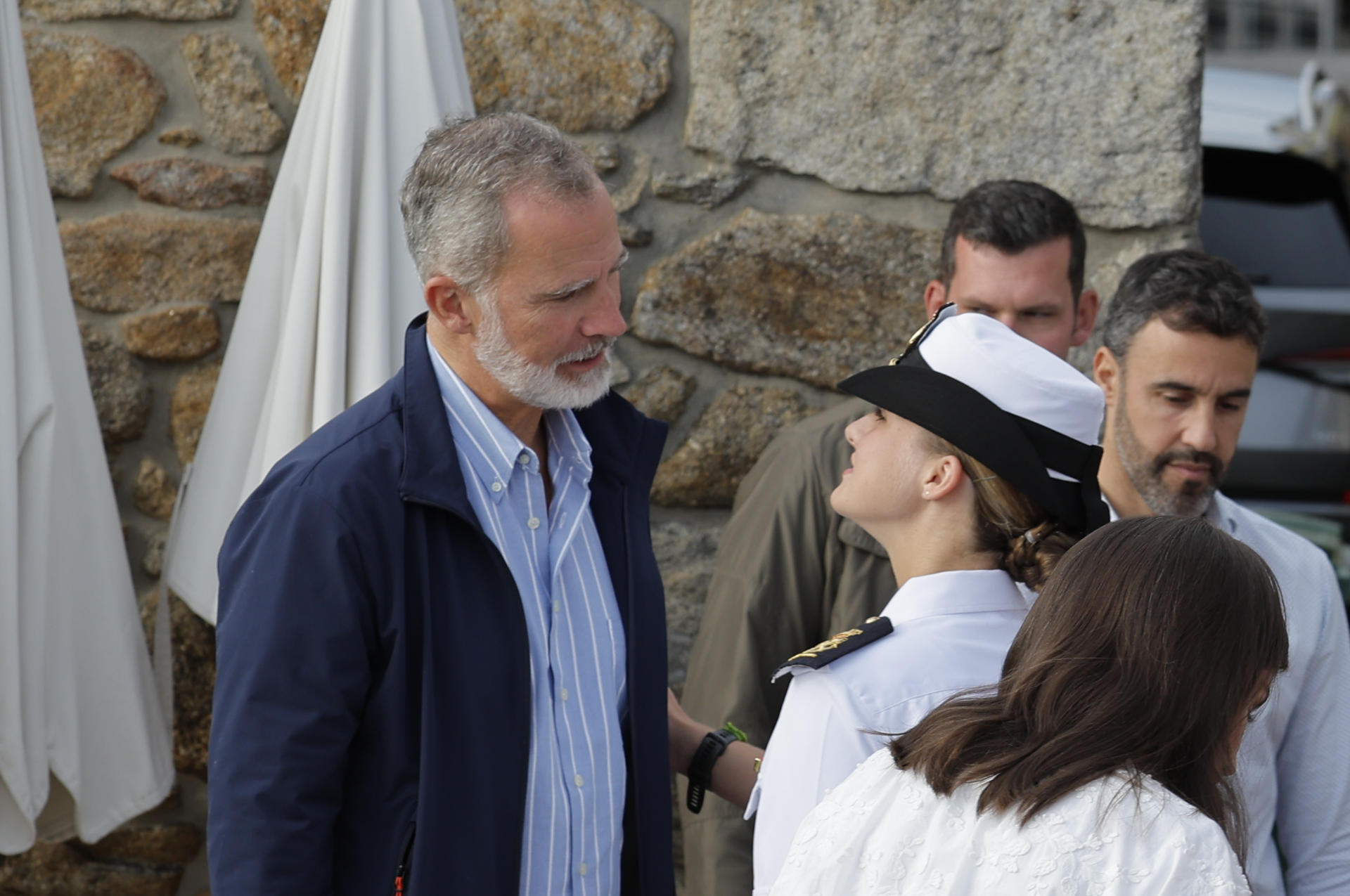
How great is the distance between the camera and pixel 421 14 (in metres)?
2.19

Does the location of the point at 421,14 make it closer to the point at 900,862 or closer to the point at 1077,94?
the point at 1077,94

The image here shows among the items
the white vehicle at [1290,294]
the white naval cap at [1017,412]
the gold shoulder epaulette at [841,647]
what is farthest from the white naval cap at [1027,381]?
the white vehicle at [1290,294]

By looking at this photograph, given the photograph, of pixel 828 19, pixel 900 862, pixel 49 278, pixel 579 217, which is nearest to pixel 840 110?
pixel 828 19

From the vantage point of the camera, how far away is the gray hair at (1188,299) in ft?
7.30

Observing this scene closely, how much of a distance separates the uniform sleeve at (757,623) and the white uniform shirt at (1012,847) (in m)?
1.01

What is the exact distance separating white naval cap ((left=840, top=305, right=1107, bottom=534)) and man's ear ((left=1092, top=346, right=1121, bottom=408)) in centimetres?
78

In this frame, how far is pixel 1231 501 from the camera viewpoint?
7.32 feet

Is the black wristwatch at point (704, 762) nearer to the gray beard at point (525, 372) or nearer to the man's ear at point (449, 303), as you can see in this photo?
the gray beard at point (525, 372)

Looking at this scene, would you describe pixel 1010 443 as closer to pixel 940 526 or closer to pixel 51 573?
pixel 940 526

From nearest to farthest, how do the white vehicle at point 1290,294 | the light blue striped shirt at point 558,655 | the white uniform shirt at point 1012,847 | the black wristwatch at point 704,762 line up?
the white uniform shirt at point 1012,847
the light blue striped shirt at point 558,655
the black wristwatch at point 704,762
the white vehicle at point 1290,294

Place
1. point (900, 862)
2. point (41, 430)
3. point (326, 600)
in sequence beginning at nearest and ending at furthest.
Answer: point (900, 862) < point (326, 600) < point (41, 430)

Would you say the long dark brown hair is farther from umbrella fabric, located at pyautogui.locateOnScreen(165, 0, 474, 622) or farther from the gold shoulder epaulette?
umbrella fabric, located at pyautogui.locateOnScreen(165, 0, 474, 622)

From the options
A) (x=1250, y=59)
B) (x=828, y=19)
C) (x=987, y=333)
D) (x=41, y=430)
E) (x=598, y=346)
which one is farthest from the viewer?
(x=1250, y=59)

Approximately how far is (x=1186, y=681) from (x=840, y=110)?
1.75 m
